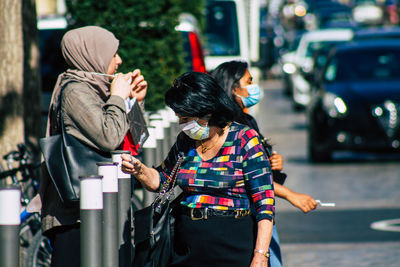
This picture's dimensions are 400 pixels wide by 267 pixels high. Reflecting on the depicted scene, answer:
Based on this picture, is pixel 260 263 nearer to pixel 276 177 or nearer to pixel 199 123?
pixel 199 123

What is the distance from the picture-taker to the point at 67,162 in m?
4.42

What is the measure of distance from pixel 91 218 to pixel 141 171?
492mm

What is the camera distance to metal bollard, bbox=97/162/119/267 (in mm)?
4215

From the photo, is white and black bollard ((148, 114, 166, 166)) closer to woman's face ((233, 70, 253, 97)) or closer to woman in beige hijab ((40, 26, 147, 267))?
woman's face ((233, 70, 253, 97))

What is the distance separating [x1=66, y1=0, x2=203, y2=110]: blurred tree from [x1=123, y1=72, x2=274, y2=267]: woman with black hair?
530 centimetres

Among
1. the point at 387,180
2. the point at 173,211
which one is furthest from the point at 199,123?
the point at 387,180

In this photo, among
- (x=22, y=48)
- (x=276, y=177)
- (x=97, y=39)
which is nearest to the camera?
(x=97, y=39)

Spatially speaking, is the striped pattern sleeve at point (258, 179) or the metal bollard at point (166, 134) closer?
the striped pattern sleeve at point (258, 179)

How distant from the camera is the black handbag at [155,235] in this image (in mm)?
4137

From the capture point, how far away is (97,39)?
460 cm

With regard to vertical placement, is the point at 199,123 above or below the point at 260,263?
above

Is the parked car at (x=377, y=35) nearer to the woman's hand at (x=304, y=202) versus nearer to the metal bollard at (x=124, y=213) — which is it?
the woman's hand at (x=304, y=202)

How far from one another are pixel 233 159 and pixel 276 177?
3.58 feet

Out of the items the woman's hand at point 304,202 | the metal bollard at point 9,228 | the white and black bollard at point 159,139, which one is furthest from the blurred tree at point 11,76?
the metal bollard at point 9,228
